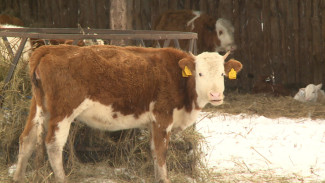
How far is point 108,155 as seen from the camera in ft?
20.0

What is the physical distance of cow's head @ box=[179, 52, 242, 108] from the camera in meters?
5.29

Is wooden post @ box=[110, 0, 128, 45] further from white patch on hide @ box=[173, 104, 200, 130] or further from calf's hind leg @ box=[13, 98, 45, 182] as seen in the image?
calf's hind leg @ box=[13, 98, 45, 182]

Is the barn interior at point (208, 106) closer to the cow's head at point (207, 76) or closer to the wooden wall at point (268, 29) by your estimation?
the wooden wall at point (268, 29)

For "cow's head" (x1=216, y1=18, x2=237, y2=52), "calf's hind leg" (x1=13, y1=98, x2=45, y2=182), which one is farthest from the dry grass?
"cow's head" (x1=216, y1=18, x2=237, y2=52)

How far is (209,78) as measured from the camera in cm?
538

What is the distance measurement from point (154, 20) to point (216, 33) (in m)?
1.70

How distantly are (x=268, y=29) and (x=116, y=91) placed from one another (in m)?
7.10

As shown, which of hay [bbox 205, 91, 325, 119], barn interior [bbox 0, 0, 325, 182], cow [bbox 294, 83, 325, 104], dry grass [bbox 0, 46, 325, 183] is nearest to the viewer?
dry grass [bbox 0, 46, 325, 183]

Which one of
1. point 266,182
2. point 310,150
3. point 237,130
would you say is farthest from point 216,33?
Result: point 266,182

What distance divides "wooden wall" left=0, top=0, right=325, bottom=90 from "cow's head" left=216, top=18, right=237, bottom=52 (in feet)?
1.01

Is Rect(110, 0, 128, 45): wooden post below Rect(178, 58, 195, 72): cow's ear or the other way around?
the other way around

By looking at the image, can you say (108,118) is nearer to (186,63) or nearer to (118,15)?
(186,63)

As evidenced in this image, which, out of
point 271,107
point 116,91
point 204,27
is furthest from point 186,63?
point 204,27

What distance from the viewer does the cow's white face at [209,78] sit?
5.27 metres
